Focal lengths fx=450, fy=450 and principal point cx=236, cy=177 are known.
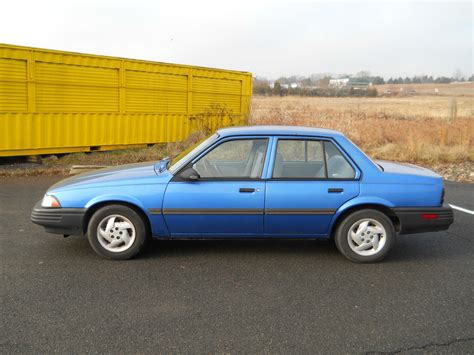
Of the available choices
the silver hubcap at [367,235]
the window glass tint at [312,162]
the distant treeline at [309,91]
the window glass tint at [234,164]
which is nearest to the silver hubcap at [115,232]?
the window glass tint at [234,164]

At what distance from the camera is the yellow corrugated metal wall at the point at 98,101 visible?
10648 mm

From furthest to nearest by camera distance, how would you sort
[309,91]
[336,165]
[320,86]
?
1. [320,86]
2. [309,91]
3. [336,165]

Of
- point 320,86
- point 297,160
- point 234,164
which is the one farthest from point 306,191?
point 320,86

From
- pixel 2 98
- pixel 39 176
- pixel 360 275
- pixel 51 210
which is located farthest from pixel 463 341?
pixel 2 98

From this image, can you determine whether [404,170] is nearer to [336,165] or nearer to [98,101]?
[336,165]

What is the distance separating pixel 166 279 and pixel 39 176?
6918 mm

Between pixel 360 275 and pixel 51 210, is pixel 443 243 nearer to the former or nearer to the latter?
pixel 360 275

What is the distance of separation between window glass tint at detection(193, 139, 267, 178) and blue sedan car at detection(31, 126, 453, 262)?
0.04 ft

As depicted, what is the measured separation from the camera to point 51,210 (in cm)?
479

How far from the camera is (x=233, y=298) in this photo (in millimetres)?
3990

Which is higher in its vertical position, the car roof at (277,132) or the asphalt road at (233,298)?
the car roof at (277,132)

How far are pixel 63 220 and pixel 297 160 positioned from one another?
269cm

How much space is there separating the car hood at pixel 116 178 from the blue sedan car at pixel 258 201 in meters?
0.02

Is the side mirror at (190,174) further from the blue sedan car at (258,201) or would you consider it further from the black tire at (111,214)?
the black tire at (111,214)
